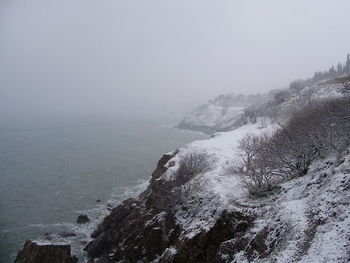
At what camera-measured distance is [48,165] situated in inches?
3034

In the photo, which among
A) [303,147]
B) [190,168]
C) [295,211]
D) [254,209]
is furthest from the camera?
[190,168]

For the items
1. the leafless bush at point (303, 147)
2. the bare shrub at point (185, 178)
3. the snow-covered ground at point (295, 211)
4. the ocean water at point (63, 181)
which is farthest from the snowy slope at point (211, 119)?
the snow-covered ground at point (295, 211)

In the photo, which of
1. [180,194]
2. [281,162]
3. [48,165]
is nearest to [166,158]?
[180,194]

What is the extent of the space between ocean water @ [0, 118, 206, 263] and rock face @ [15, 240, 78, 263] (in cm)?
257

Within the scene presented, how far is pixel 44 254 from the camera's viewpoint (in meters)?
33.2

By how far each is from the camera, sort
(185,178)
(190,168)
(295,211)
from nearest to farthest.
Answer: (295,211), (185,178), (190,168)

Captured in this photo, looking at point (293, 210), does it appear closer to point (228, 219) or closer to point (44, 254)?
point (228, 219)

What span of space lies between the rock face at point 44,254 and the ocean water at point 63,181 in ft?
8.44

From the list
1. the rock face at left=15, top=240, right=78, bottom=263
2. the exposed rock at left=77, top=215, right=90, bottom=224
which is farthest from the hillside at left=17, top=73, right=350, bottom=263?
the exposed rock at left=77, top=215, right=90, bottom=224

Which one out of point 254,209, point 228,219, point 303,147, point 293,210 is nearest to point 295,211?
point 293,210

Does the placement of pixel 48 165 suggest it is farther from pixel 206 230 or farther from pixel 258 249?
pixel 258 249

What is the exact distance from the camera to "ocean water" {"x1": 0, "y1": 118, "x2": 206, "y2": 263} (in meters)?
42.1

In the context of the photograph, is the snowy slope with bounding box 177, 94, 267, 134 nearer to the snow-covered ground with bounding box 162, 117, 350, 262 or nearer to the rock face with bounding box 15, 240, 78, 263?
the rock face with bounding box 15, 240, 78, 263

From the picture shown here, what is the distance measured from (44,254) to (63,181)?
3258 centimetres
